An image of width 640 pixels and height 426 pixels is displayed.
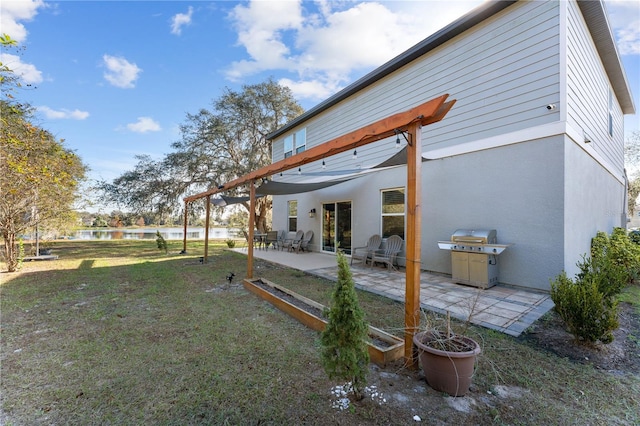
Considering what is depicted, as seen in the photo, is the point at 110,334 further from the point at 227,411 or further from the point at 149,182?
the point at 149,182

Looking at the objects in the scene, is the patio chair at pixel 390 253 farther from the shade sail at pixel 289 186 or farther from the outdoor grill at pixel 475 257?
the shade sail at pixel 289 186

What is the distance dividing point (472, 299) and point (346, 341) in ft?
10.5

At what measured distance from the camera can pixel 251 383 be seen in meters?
2.15

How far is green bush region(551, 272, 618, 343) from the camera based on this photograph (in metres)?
2.60

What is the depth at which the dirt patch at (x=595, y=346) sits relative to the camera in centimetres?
249

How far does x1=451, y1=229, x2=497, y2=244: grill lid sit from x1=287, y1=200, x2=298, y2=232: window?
7372 mm

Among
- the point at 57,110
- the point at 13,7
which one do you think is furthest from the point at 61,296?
the point at 57,110

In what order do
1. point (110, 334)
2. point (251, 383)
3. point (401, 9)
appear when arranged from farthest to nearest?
point (401, 9), point (110, 334), point (251, 383)

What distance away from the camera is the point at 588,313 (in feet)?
8.64

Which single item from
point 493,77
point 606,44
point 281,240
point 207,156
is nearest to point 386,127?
point 493,77

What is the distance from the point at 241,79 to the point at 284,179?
638 cm

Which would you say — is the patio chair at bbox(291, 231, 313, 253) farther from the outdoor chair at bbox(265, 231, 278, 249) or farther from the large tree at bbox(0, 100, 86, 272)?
the large tree at bbox(0, 100, 86, 272)

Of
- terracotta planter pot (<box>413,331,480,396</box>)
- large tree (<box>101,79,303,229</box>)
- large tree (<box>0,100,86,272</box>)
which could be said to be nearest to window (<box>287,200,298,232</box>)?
large tree (<box>101,79,303,229</box>)

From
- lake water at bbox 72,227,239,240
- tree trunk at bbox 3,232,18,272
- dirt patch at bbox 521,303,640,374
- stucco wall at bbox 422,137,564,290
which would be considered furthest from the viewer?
lake water at bbox 72,227,239,240
